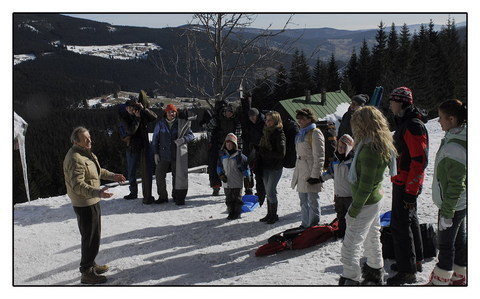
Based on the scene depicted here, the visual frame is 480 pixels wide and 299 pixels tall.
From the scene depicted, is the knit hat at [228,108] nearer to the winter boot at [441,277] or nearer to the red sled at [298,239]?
the red sled at [298,239]

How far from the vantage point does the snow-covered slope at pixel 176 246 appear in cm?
487

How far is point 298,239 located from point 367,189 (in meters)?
1.85

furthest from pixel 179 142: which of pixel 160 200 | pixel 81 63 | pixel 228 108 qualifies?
pixel 81 63

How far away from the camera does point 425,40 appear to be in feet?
130

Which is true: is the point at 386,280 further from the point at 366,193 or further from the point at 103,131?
the point at 103,131

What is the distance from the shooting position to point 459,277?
3.96 metres

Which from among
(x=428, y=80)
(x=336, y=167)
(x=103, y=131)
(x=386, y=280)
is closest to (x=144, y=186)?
(x=336, y=167)

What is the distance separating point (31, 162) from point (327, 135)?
28.1 meters

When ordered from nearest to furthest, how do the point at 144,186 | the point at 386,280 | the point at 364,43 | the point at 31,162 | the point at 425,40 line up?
the point at 386,280, the point at 144,186, the point at 31,162, the point at 425,40, the point at 364,43

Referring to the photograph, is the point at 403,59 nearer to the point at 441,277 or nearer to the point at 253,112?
the point at 253,112

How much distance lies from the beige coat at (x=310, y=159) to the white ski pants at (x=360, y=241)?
1.55m

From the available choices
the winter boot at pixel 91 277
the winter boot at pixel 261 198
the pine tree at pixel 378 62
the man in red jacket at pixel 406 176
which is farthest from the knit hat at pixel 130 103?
the pine tree at pixel 378 62

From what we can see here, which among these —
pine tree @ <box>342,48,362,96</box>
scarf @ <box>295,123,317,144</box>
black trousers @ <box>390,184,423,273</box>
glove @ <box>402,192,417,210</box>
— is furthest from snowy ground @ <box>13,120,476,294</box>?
pine tree @ <box>342,48,362,96</box>

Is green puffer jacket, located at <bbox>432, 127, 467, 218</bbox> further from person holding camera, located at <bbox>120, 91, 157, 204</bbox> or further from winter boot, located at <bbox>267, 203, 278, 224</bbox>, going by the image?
person holding camera, located at <bbox>120, 91, 157, 204</bbox>
